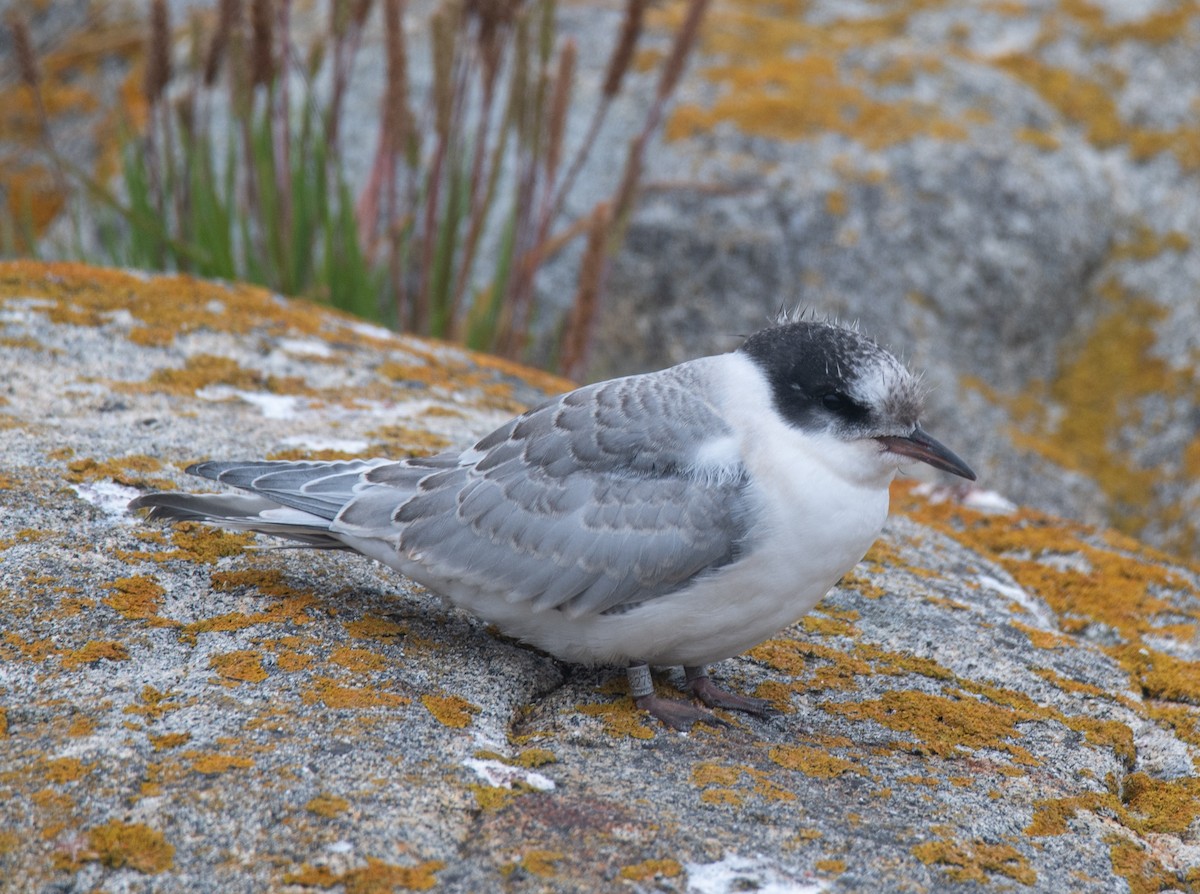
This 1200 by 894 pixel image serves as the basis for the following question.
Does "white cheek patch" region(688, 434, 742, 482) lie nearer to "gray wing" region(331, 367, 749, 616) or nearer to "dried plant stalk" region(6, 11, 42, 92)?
"gray wing" region(331, 367, 749, 616)

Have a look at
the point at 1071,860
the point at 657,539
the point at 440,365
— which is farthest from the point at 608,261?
the point at 1071,860

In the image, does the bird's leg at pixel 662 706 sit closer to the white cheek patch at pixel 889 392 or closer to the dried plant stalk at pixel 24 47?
the white cheek patch at pixel 889 392

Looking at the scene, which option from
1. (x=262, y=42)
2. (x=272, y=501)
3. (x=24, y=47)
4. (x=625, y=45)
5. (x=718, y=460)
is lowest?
(x=272, y=501)

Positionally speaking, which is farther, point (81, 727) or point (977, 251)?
point (977, 251)

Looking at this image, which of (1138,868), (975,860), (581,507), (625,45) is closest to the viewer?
(975,860)

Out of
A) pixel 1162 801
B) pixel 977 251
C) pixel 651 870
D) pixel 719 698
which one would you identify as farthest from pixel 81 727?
pixel 977 251

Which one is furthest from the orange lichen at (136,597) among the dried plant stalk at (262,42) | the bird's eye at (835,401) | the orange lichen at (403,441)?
the dried plant stalk at (262,42)

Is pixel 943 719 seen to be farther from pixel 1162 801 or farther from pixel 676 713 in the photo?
pixel 676 713

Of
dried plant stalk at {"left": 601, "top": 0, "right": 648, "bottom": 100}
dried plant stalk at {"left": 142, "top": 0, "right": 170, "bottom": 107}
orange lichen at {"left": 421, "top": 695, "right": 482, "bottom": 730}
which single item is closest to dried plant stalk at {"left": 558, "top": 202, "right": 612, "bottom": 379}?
dried plant stalk at {"left": 601, "top": 0, "right": 648, "bottom": 100}

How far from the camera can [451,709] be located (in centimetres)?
293

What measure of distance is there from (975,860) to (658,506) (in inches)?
45.6

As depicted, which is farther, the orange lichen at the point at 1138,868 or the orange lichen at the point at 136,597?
the orange lichen at the point at 136,597

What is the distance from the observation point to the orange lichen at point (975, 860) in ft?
8.19

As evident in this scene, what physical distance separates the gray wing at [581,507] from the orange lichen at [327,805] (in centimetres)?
86
